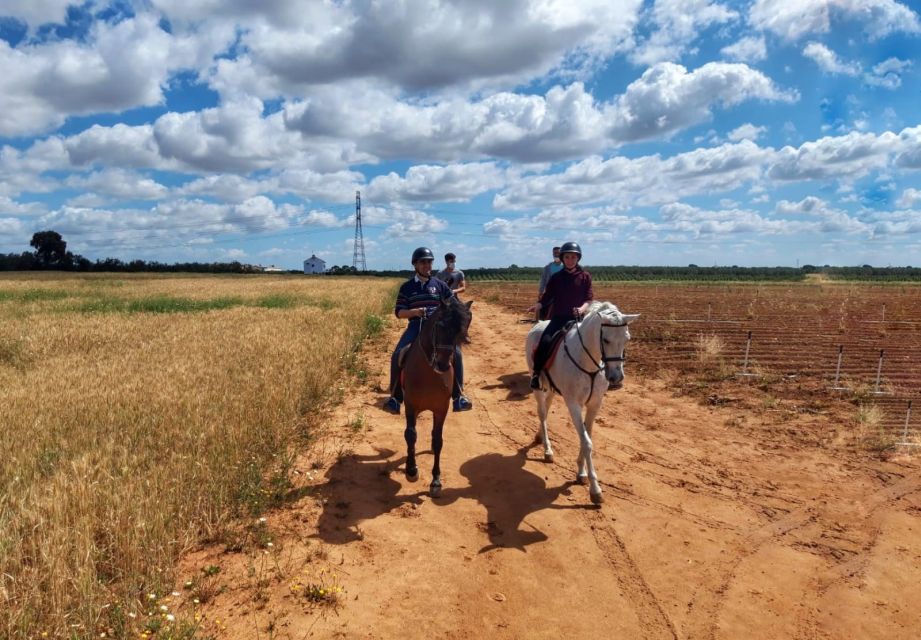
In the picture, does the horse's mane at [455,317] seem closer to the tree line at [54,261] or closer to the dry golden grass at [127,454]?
the dry golden grass at [127,454]

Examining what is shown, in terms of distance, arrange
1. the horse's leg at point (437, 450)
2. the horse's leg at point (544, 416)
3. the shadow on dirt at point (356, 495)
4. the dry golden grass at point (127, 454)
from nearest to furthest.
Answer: the dry golden grass at point (127, 454) < the shadow on dirt at point (356, 495) < the horse's leg at point (437, 450) < the horse's leg at point (544, 416)

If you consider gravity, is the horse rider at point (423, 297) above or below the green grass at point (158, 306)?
above

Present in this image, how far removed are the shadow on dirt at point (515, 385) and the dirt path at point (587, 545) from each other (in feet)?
8.41

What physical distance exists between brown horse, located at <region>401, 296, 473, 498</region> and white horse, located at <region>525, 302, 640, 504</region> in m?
1.70

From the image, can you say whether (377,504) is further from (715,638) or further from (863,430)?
(863,430)

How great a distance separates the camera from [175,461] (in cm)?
629

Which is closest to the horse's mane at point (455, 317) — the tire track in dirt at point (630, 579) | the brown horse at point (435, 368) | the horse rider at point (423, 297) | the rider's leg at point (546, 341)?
the brown horse at point (435, 368)

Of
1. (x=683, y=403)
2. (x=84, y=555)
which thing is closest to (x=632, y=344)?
(x=683, y=403)

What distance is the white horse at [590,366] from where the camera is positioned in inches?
256

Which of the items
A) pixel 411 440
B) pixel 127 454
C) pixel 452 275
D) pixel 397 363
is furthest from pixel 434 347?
pixel 452 275

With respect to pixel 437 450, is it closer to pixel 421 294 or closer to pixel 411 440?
pixel 411 440

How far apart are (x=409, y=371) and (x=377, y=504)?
5.59ft

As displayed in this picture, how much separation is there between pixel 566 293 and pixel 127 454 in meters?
6.14

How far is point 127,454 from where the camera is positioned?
242 inches
